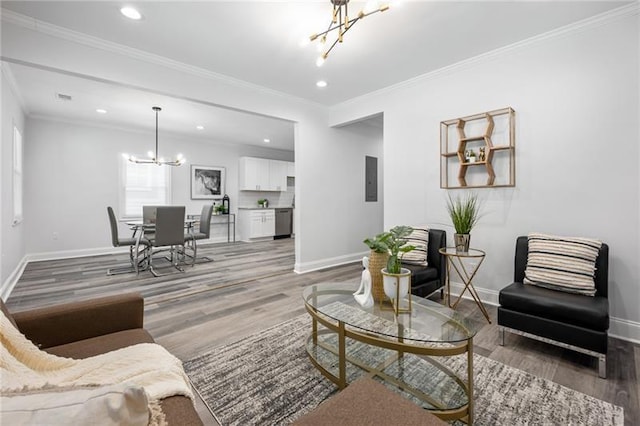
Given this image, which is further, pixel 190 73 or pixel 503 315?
pixel 190 73

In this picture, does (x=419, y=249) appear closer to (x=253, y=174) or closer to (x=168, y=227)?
(x=168, y=227)

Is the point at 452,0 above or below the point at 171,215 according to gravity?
above

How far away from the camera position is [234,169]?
8023 mm

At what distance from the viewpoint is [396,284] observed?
1.82 m

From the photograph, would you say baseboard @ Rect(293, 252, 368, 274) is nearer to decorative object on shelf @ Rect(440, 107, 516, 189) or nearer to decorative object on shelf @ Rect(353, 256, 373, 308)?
decorative object on shelf @ Rect(440, 107, 516, 189)

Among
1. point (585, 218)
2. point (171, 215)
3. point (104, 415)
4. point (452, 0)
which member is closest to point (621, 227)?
point (585, 218)

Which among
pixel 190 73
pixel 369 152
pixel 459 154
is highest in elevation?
pixel 190 73

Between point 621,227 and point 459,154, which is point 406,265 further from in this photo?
point 621,227

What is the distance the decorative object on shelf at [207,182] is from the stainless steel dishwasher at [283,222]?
1784 millimetres

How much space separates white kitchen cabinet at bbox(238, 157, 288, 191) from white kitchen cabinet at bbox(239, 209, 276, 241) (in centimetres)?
72

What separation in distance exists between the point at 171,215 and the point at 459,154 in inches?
164

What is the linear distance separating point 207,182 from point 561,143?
7130mm

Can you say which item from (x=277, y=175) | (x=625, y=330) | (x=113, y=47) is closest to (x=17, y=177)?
(x=113, y=47)

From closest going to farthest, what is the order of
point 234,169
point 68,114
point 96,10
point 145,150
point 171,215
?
point 96,10 → point 171,215 → point 68,114 → point 145,150 → point 234,169
